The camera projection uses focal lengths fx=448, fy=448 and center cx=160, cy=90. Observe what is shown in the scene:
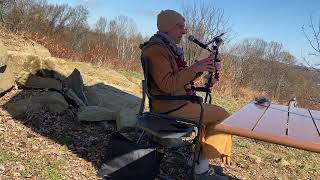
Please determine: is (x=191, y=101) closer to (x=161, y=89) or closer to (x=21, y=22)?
(x=161, y=89)

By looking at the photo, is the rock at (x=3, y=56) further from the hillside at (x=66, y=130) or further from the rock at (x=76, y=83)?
the rock at (x=76, y=83)

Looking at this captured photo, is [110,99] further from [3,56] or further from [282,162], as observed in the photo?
[282,162]

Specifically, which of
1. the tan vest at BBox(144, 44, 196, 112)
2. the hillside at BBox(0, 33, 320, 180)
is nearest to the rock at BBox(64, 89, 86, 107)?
the hillside at BBox(0, 33, 320, 180)

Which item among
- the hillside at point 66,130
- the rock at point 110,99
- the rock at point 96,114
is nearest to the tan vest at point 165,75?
the hillside at point 66,130

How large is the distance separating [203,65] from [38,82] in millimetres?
2466

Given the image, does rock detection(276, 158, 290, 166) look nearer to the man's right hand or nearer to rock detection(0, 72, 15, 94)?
the man's right hand

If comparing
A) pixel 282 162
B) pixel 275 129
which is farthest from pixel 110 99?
pixel 275 129

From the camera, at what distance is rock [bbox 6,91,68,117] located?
4.38 m

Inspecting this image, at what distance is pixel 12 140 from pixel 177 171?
1.45m

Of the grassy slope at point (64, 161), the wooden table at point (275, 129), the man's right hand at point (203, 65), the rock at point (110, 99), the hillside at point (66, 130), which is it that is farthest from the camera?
the rock at point (110, 99)

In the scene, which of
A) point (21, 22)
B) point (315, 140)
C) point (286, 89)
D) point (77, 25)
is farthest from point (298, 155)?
point (286, 89)

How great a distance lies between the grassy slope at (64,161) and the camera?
342cm

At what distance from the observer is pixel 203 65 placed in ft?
10.6

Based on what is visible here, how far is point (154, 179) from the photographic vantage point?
3264 millimetres
